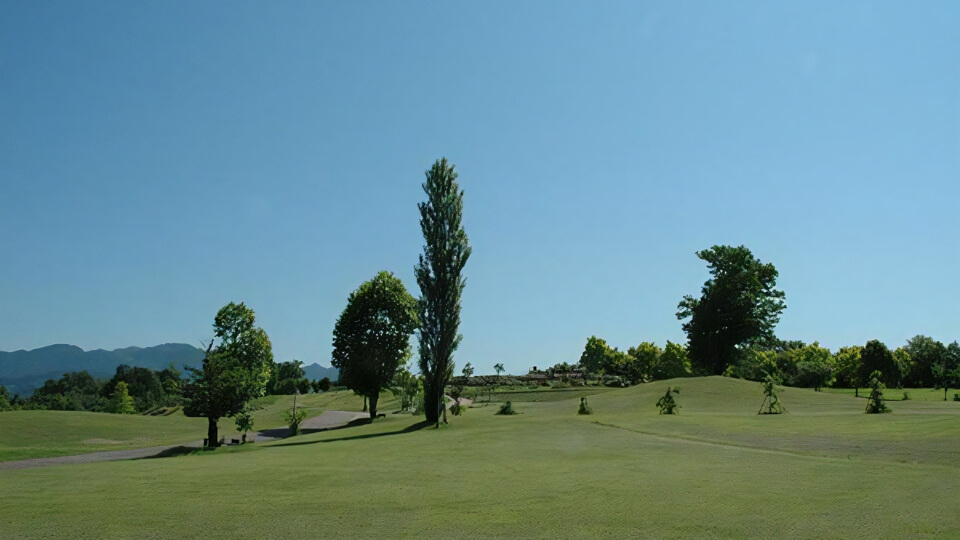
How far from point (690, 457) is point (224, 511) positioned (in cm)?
1566

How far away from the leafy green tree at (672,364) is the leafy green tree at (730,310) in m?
2.59

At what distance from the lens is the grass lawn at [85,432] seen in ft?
126

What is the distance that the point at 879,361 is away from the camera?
67500 millimetres

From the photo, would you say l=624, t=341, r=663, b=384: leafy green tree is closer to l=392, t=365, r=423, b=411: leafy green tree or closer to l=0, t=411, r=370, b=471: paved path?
l=392, t=365, r=423, b=411: leafy green tree

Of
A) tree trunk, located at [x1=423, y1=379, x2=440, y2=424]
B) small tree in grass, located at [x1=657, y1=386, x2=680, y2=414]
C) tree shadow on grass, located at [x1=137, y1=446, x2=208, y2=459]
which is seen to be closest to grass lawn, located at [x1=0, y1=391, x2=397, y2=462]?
tree shadow on grass, located at [x1=137, y1=446, x2=208, y2=459]

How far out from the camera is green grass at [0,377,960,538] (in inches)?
505

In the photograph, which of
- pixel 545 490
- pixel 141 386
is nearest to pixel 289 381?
pixel 141 386

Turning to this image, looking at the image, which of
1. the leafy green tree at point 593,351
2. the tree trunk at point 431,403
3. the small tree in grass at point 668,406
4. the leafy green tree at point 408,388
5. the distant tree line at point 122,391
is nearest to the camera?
the tree trunk at point 431,403

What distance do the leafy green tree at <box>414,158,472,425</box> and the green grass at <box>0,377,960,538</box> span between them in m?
13.7

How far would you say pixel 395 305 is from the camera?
57.0 meters

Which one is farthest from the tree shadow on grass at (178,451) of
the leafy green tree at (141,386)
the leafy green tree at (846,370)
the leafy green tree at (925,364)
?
the leafy green tree at (925,364)

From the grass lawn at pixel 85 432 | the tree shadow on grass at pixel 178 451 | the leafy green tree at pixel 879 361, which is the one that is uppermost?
the leafy green tree at pixel 879 361

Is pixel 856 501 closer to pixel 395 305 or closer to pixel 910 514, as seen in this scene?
pixel 910 514

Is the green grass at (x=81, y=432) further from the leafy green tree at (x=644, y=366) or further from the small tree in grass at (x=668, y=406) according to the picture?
the leafy green tree at (x=644, y=366)
